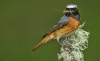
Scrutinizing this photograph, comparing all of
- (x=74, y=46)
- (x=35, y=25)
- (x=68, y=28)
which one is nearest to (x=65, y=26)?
(x=68, y=28)

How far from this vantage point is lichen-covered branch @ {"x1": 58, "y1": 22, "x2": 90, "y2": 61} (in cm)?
579

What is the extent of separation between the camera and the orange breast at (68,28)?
6.46m

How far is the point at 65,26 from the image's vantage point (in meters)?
6.62

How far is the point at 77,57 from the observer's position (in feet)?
18.9

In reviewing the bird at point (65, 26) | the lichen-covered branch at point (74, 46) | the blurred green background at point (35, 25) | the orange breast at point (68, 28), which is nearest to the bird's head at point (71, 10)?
the bird at point (65, 26)

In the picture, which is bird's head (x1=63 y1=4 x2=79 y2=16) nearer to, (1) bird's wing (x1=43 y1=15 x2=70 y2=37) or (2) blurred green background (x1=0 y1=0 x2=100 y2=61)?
(1) bird's wing (x1=43 y1=15 x2=70 y2=37)

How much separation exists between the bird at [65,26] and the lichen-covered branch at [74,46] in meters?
0.20

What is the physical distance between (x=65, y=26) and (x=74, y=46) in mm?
697

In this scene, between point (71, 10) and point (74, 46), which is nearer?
point (74, 46)

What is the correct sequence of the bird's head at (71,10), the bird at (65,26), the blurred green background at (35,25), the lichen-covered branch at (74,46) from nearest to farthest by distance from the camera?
the lichen-covered branch at (74,46) < the bird's head at (71,10) < the bird at (65,26) < the blurred green background at (35,25)

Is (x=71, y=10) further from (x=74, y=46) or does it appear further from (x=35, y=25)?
→ (x=35, y=25)

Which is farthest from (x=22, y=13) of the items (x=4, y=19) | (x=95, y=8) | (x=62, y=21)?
(x=62, y=21)

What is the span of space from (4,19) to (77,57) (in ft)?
18.9

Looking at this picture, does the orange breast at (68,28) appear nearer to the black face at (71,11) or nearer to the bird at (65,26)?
the bird at (65,26)
